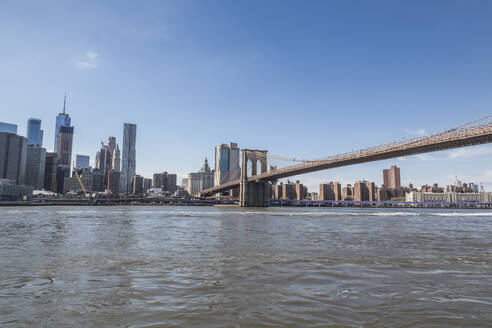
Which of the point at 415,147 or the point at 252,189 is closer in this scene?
the point at 415,147

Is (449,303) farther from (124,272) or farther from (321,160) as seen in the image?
(321,160)

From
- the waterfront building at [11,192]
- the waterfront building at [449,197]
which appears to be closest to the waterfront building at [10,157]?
the waterfront building at [11,192]

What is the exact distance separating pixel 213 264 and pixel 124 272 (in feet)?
7.08

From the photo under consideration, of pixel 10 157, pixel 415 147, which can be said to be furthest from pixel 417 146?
pixel 10 157

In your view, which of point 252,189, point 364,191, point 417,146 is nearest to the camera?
point 417,146

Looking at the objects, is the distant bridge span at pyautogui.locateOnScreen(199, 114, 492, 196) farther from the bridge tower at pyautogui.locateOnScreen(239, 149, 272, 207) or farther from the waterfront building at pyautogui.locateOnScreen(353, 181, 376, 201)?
the waterfront building at pyautogui.locateOnScreen(353, 181, 376, 201)

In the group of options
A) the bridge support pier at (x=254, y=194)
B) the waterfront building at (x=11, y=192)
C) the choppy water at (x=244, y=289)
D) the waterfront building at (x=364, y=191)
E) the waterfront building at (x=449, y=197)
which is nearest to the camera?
the choppy water at (x=244, y=289)

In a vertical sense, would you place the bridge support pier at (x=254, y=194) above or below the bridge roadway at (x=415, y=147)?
below

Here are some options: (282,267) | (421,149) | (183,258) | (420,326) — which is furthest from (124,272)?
(421,149)

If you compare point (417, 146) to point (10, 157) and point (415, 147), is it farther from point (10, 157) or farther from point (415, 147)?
point (10, 157)

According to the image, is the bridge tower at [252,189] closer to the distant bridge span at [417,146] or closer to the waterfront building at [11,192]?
the distant bridge span at [417,146]

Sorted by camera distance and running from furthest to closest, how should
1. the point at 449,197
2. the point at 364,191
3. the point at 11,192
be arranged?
the point at 364,191 → the point at 449,197 → the point at 11,192

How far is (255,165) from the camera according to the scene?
9706 centimetres

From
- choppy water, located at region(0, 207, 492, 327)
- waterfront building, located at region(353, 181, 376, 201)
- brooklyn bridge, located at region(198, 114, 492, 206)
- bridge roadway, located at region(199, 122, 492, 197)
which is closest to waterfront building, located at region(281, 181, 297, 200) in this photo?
waterfront building, located at region(353, 181, 376, 201)
